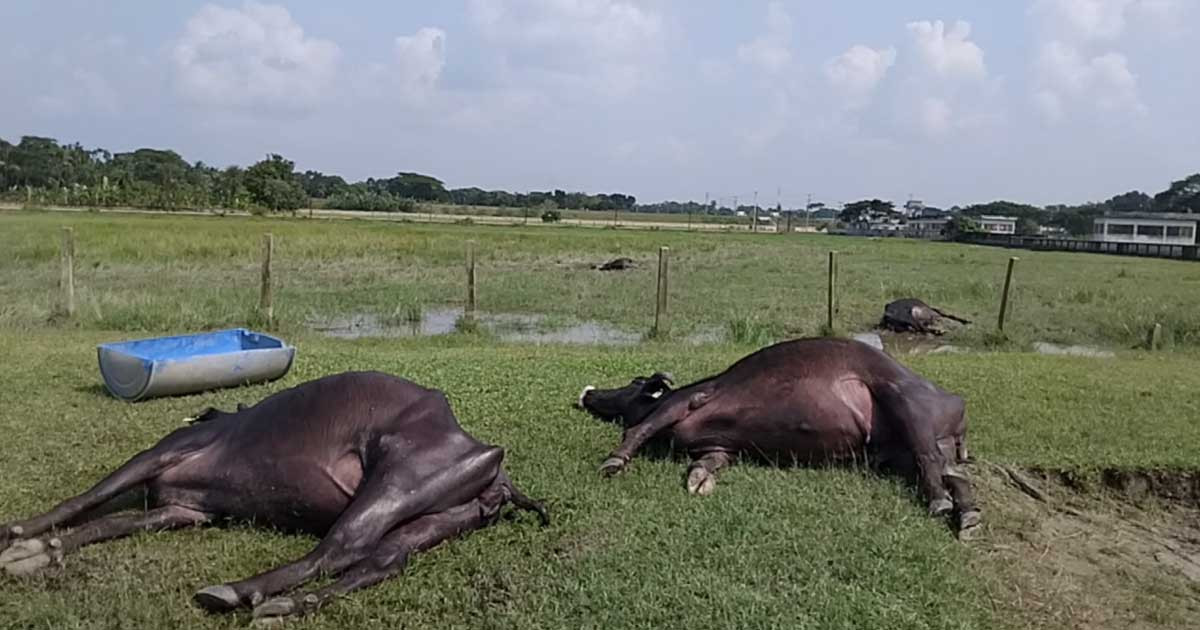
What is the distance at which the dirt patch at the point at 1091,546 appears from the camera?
14.7 ft

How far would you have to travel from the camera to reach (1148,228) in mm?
76812

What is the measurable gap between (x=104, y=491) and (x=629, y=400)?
3.69 metres

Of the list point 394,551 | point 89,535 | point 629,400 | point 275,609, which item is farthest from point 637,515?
point 89,535

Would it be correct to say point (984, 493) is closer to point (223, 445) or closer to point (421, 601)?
point (421, 601)

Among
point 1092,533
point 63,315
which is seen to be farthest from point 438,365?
point 63,315

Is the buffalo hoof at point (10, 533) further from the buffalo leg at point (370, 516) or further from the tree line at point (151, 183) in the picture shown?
the tree line at point (151, 183)

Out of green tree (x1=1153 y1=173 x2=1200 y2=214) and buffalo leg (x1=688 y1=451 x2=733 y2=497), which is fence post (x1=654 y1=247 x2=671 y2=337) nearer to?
buffalo leg (x1=688 y1=451 x2=733 y2=497)

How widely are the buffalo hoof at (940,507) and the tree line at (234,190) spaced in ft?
214

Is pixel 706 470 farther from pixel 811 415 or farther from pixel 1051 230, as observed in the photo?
pixel 1051 230

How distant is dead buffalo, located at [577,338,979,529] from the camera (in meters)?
6.13

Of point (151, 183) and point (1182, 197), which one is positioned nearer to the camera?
point (151, 183)

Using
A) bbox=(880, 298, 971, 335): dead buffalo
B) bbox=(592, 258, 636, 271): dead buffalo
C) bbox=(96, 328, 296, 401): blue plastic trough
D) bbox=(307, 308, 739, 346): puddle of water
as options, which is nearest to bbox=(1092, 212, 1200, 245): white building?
bbox=(592, 258, 636, 271): dead buffalo

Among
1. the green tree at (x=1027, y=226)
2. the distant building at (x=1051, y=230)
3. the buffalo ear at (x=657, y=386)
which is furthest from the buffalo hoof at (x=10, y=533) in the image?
the green tree at (x=1027, y=226)

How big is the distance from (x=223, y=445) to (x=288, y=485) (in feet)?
1.57
